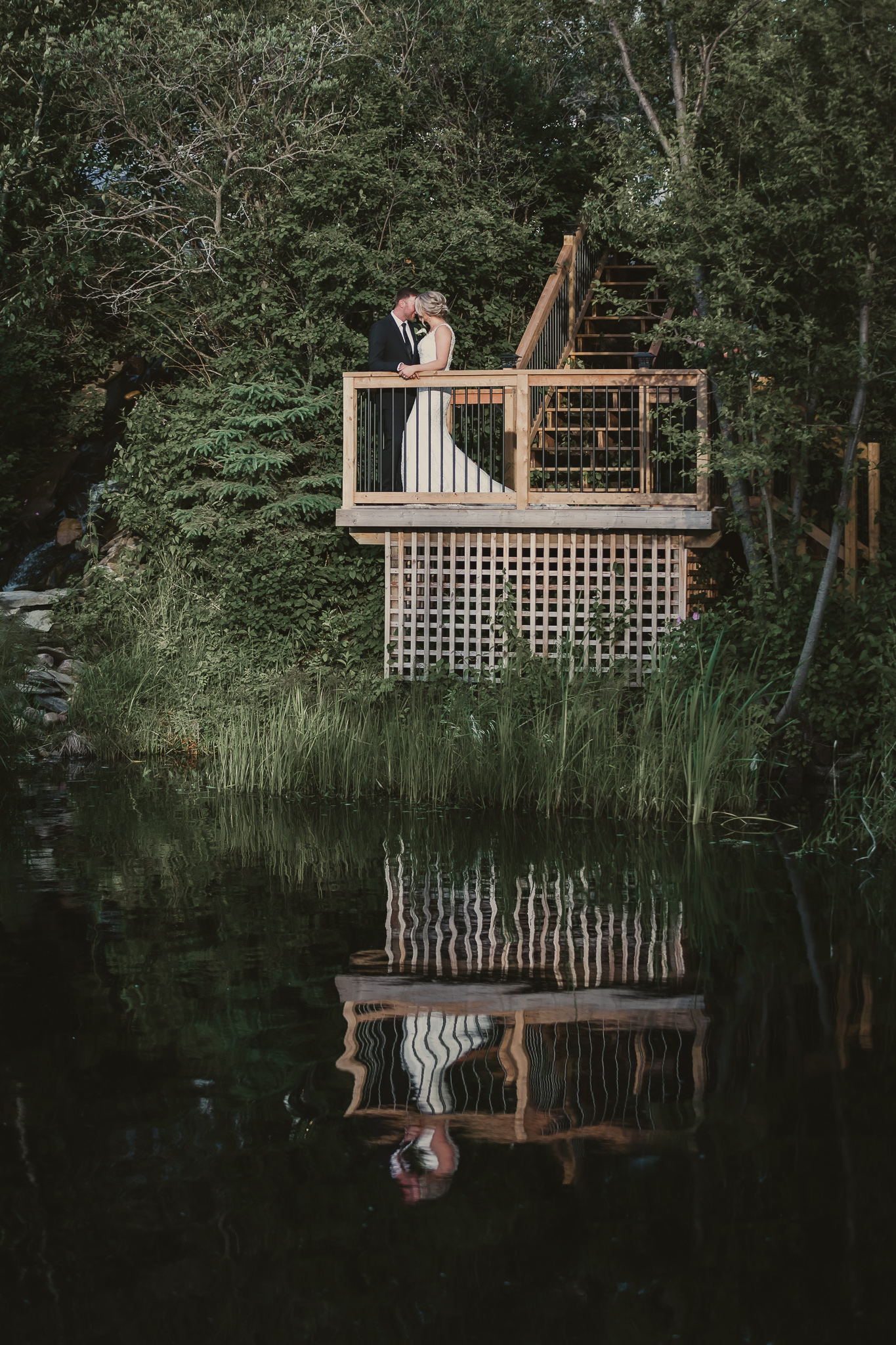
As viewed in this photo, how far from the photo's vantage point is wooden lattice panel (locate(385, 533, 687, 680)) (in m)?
10.8

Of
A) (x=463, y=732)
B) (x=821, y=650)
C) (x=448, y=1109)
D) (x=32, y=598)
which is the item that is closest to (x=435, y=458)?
(x=463, y=732)

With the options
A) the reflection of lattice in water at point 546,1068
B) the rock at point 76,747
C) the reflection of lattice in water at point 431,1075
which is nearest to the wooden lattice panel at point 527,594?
the rock at point 76,747

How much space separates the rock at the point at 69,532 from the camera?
15633mm

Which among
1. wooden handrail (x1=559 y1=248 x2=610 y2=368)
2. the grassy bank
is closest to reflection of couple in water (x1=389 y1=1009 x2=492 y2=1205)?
the grassy bank

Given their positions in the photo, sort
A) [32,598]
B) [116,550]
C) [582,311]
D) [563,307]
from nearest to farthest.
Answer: [32,598]
[116,550]
[563,307]
[582,311]

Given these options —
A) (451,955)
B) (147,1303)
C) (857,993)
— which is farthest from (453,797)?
(147,1303)

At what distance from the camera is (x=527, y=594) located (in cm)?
1188

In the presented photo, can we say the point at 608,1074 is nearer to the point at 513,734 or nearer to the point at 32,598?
the point at 513,734

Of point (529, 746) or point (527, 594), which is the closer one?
point (529, 746)

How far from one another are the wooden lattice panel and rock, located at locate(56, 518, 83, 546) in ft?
18.1

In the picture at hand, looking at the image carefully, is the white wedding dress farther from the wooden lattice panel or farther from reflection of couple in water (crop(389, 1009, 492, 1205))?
reflection of couple in water (crop(389, 1009, 492, 1205))

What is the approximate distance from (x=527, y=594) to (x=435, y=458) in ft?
5.17

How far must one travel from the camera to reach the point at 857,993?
470 cm

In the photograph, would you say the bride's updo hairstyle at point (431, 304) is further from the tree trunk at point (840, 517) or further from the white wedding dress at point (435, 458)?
the tree trunk at point (840, 517)
